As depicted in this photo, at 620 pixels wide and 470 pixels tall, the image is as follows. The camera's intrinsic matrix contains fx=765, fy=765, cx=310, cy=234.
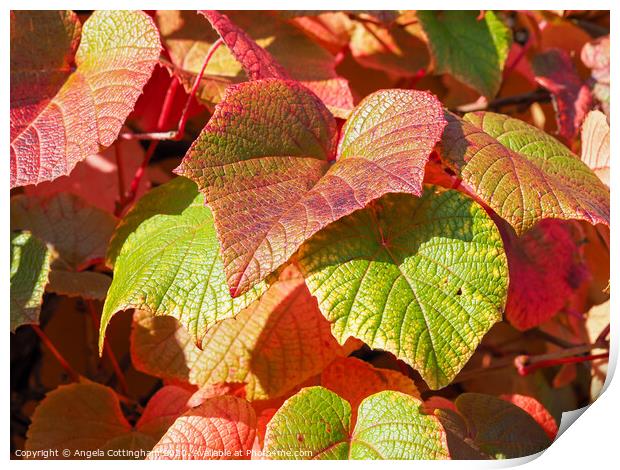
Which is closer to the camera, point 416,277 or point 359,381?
point 416,277

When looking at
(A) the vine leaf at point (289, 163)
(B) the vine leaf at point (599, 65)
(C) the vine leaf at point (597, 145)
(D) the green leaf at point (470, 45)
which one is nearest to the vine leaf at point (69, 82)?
(A) the vine leaf at point (289, 163)

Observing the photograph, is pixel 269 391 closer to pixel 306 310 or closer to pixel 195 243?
pixel 306 310

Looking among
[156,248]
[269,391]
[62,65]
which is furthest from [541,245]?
[62,65]

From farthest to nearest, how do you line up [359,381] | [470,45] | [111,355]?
[470,45] → [111,355] → [359,381]

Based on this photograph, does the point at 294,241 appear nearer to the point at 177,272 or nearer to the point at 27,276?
the point at 177,272

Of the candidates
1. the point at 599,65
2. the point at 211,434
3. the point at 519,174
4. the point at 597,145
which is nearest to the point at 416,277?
the point at 519,174

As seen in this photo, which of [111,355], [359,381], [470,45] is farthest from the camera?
[470,45]
